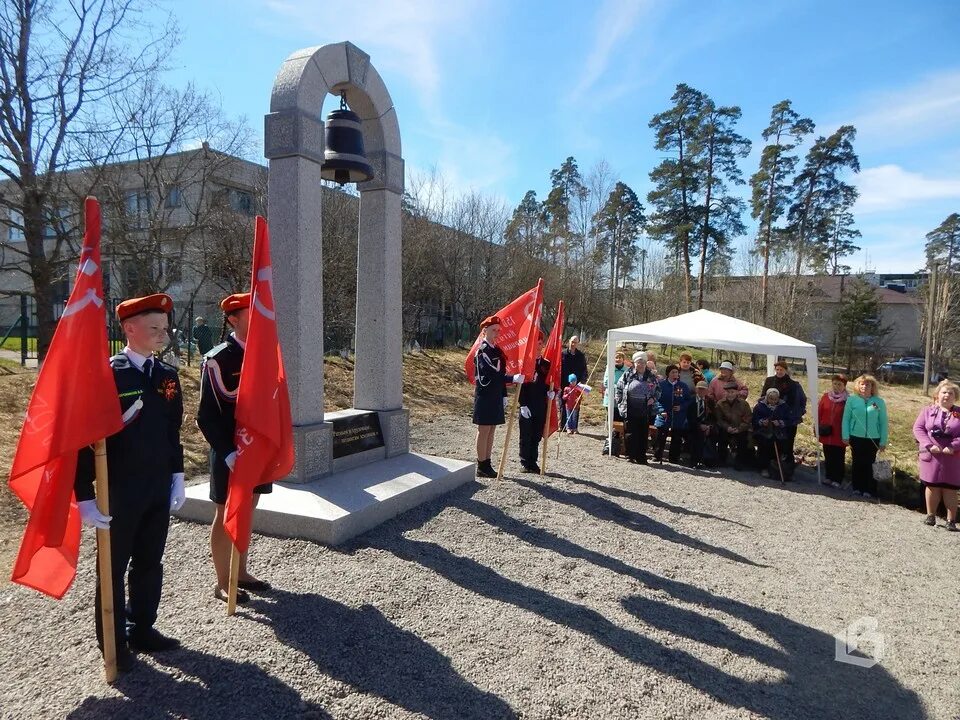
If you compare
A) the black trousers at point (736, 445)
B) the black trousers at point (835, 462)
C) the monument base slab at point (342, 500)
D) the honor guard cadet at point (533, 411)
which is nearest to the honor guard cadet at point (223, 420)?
the monument base slab at point (342, 500)

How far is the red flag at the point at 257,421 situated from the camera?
11.7 ft

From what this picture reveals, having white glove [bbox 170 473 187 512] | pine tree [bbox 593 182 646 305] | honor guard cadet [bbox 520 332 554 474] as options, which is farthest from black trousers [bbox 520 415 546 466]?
pine tree [bbox 593 182 646 305]

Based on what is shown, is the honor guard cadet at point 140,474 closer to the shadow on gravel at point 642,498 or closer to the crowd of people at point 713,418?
the crowd of people at point 713,418

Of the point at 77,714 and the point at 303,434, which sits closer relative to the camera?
the point at 77,714

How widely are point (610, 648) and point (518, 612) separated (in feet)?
2.11

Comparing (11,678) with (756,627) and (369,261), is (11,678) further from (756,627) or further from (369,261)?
(369,261)

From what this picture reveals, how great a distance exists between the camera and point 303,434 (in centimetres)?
562

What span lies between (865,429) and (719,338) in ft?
7.96

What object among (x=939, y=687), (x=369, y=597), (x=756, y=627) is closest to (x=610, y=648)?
(x=756, y=627)

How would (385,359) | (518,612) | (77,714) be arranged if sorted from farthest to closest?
(385,359) → (518,612) → (77,714)

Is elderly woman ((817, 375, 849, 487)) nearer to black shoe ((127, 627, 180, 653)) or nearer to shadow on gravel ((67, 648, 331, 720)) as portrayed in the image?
shadow on gravel ((67, 648, 331, 720))

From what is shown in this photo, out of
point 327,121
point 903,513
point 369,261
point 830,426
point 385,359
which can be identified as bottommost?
point 903,513

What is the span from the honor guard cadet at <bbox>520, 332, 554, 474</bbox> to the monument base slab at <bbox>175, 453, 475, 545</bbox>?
1.56 meters

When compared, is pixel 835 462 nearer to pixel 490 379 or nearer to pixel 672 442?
pixel 672 442
